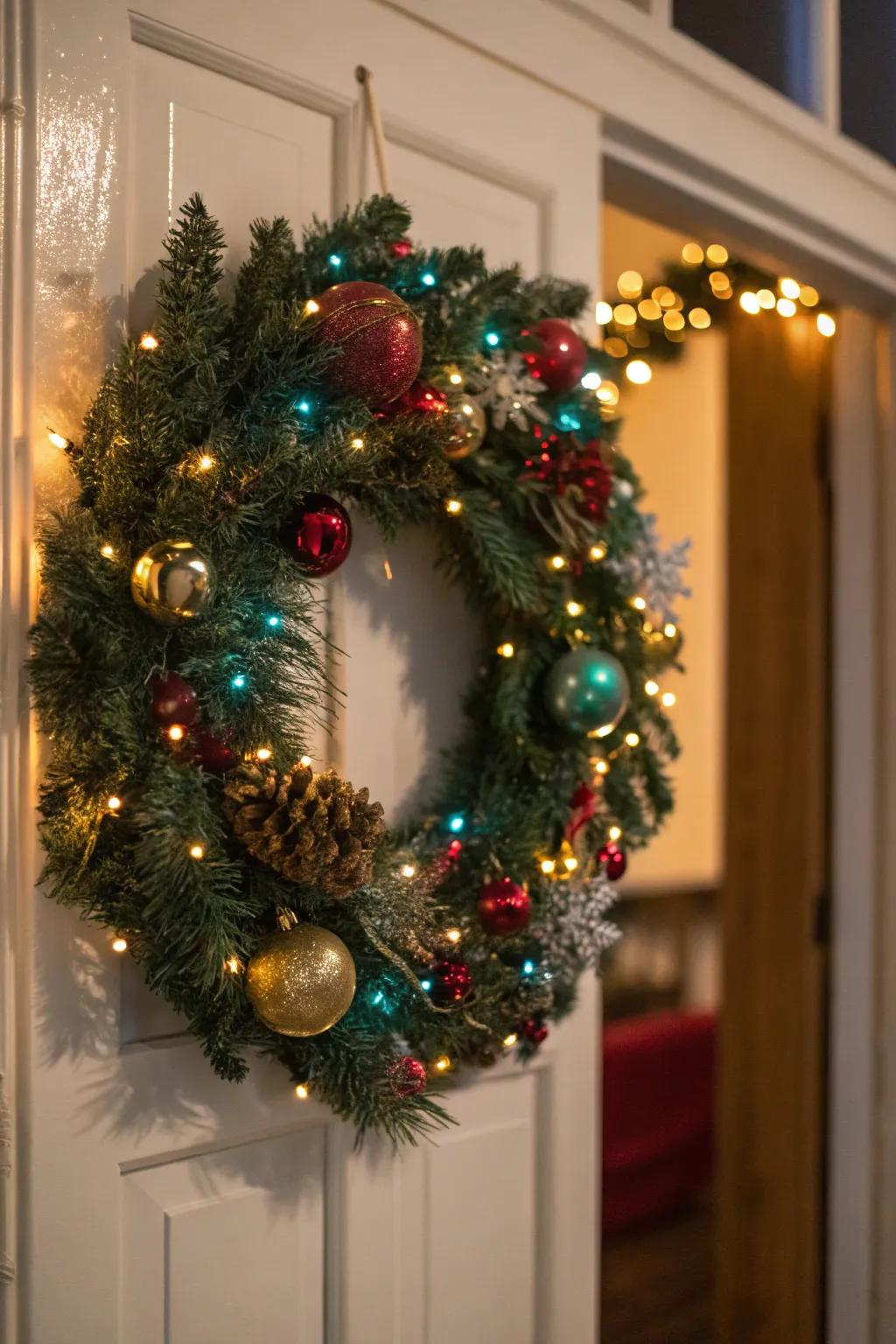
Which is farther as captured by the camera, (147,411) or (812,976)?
(812,976)

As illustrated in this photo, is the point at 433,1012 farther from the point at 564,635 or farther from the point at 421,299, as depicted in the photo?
the point at 421,299

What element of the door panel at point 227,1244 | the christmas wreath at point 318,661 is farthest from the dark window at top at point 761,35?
the door panel at point 227,1244

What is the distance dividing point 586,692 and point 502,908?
264mm

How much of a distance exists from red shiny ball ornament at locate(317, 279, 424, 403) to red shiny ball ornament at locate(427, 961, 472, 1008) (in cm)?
57

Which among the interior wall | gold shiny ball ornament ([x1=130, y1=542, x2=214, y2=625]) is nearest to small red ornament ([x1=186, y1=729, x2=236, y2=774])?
gold shiny ball ornament ([x1=130, y1=542, x2=214, y2=625])

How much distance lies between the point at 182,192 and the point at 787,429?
1.70 metres

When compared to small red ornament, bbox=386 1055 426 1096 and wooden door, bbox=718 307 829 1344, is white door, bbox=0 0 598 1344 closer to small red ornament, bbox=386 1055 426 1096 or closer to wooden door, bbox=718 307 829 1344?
small red ornament, bbox=386 1055 426 1096

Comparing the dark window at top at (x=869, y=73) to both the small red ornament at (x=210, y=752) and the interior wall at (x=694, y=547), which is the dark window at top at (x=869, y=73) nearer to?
the small red ornament at (x=210, y=752)

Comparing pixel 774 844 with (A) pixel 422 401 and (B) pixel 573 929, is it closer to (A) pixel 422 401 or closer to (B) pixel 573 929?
(B) pixel 573 929

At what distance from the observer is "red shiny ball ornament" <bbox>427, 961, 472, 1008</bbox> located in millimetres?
1211

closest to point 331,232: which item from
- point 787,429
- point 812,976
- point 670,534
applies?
point 787,429

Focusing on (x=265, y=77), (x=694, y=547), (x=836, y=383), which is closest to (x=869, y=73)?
(x=836, y=383)

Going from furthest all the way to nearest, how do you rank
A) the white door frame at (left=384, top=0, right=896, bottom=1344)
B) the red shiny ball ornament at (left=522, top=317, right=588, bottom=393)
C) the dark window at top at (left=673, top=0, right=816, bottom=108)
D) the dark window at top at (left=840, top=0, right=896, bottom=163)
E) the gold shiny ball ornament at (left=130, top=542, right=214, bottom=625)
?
the dark window at top at (left=840, top=0, right=896, bottom=163) < the dark window at top at (left=673, top=0, right=816, bottom=108) < the white door frame at (left=384, top=0, right=896, bottom=1344) < the red shiny ball ornament at (left=522, top=317, right=588, bottom=393) < the gold shiny ball ornament at (left=130, top=542, right=214, bottom=625)

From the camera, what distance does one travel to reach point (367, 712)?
4.48ft
